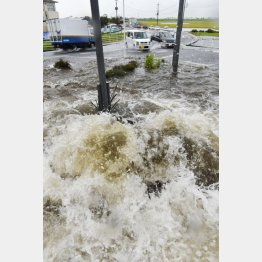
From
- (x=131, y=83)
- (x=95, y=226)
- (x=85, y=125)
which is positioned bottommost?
(x=95, y=226)

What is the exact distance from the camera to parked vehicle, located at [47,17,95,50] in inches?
856

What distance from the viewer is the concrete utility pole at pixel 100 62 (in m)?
4.44

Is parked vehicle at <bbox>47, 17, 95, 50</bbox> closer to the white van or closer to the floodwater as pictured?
the white van

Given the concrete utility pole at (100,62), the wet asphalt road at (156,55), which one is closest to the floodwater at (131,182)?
the concrete utility pole at (100,62)

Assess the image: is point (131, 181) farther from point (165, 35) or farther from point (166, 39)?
point (165, 35)

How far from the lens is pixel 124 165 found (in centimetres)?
413

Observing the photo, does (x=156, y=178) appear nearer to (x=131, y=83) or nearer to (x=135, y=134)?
(x=135, y=134)

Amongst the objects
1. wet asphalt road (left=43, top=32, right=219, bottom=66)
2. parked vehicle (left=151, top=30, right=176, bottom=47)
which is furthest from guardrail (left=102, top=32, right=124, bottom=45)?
wet asphalt road (left=43, top=32, right=219, bottom=66)

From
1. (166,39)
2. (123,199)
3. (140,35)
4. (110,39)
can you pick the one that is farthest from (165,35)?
(123,199)

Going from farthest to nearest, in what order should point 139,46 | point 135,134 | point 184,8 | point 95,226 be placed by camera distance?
1. point 139,46
2. point 184,8
3. point 135,134
4. point 95,226

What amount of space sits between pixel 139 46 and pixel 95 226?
821 inches

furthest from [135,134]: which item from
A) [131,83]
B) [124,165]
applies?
[131,83]

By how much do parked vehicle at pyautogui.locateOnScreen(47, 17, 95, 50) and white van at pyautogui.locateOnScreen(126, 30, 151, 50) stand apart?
5.18 meters

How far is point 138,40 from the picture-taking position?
848 inches
